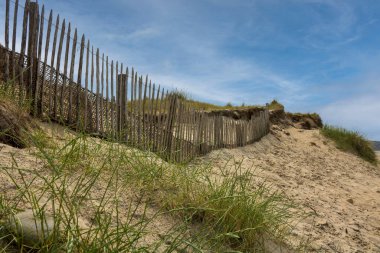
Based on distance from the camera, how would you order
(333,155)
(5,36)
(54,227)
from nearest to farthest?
(54,227)
(5,36)
(333,155)

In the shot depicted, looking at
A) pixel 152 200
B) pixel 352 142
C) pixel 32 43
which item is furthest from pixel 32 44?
pixel 352 142

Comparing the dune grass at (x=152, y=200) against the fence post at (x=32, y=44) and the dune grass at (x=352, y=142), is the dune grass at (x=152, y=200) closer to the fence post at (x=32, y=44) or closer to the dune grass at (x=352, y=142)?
the fence post at (x=32, y=44)

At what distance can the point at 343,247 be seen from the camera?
435 cm

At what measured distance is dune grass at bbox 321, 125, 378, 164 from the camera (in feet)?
45.0

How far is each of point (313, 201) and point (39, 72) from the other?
13.8 feet

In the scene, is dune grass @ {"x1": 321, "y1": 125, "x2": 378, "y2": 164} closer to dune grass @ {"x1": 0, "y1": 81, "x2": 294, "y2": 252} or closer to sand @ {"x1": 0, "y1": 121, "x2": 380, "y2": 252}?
sand @ {"x1": 0, "y1": 121, "x2": 380, "y2": 252}

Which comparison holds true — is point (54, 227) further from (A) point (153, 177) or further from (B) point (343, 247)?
(B) point (343, 247)

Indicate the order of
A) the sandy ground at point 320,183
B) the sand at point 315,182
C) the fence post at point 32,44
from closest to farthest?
the sand at point 315,182, the sandy ground at point 320,183, the fence post at point 32,44

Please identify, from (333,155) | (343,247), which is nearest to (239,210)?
(343,247)

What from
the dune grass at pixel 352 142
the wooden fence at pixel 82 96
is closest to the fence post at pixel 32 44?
the wooden fence at pixel 82 96

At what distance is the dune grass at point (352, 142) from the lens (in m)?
13.7

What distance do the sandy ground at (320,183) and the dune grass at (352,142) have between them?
1.20 ft

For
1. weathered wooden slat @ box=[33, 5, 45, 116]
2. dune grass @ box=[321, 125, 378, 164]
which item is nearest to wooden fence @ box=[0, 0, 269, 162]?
weathered wooden slat @ box=[33, 5, 45, 116]

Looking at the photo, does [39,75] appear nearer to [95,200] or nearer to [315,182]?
[95,200]
